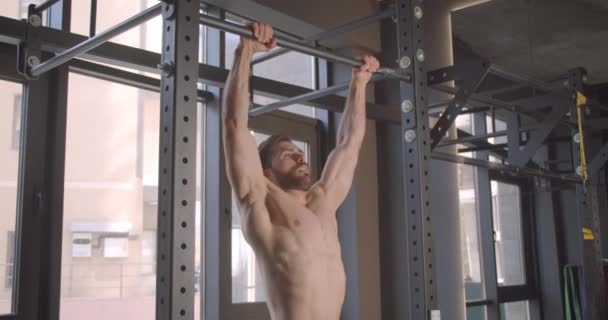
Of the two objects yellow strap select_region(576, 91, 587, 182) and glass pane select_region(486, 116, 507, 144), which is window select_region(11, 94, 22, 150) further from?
glass pane select_region(486, 116, 507, 144)

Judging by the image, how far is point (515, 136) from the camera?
330 centimetres

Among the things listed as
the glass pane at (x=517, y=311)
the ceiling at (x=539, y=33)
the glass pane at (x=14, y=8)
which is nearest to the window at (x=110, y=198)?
the glass pane at (x=14, y=8)

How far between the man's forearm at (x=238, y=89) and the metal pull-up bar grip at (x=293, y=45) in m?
0.07

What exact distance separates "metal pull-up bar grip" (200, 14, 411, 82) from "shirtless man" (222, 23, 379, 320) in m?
0.04

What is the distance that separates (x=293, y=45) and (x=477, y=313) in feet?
16.1

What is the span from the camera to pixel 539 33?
546 centimetres

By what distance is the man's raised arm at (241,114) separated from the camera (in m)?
1.83

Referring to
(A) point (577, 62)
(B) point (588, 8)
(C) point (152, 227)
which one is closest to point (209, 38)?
(C) point (152, 227)

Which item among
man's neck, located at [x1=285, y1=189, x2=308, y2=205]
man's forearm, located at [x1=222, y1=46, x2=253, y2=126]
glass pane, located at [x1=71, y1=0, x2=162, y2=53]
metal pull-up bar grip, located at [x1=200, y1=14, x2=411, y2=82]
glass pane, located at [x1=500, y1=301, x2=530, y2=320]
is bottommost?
glass pane, located at [x1=500, y1=301, x2=530, y2=320]

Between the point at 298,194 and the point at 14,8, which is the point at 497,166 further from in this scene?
the point at 14,8

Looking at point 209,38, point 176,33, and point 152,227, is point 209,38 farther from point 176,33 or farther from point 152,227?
point 176,33

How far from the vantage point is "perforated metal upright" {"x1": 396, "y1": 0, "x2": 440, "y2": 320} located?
208 cm

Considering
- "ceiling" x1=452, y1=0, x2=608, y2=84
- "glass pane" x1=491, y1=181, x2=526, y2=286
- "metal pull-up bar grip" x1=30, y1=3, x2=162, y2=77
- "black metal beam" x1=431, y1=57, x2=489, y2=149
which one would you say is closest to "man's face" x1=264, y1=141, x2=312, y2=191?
"black metal beam" x1=431, y1=57, x2=489, y2=149

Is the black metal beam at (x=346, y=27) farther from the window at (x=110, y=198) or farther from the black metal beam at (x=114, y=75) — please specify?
the window at (x=110, y=198)
